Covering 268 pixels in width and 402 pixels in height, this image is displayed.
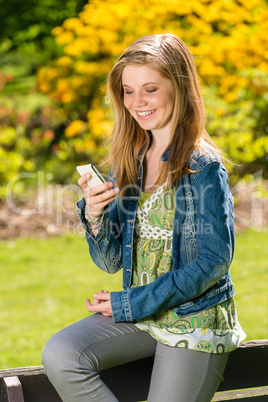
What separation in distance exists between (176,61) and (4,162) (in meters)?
4.80

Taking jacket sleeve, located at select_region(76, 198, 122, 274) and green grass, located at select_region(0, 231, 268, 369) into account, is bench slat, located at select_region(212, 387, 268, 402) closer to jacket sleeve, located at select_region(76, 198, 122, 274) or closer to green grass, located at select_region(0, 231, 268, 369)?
jacket sleeve, located at select_region(76, 198, 122, 274)

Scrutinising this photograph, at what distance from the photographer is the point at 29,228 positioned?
5832 mm

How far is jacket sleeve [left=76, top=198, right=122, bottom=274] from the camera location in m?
1.97

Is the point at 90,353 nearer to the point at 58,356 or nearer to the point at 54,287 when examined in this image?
the point at 58,356

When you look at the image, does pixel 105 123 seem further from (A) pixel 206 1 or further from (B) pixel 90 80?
(A) pixel 206 1

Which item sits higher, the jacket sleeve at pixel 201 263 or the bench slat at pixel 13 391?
the jacket sleeve at pixel 201 263

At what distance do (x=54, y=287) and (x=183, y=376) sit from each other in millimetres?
2995

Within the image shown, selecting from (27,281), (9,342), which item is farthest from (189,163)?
(27,281)

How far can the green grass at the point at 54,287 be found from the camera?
151 inches

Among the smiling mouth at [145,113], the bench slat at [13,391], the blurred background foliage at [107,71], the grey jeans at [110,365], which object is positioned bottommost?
the blurred background foliage at [107,71]

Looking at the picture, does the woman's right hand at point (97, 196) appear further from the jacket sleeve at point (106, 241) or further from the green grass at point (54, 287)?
the green grass at point (54, 287)

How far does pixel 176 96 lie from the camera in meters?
1.92

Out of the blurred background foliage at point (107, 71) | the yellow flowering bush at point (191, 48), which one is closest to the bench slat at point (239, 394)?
the blurred background foliage at point (107, 71)

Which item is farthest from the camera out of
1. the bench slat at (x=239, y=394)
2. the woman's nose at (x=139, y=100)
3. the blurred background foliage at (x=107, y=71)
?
the blurred background foliage at (x=107, y=71)
